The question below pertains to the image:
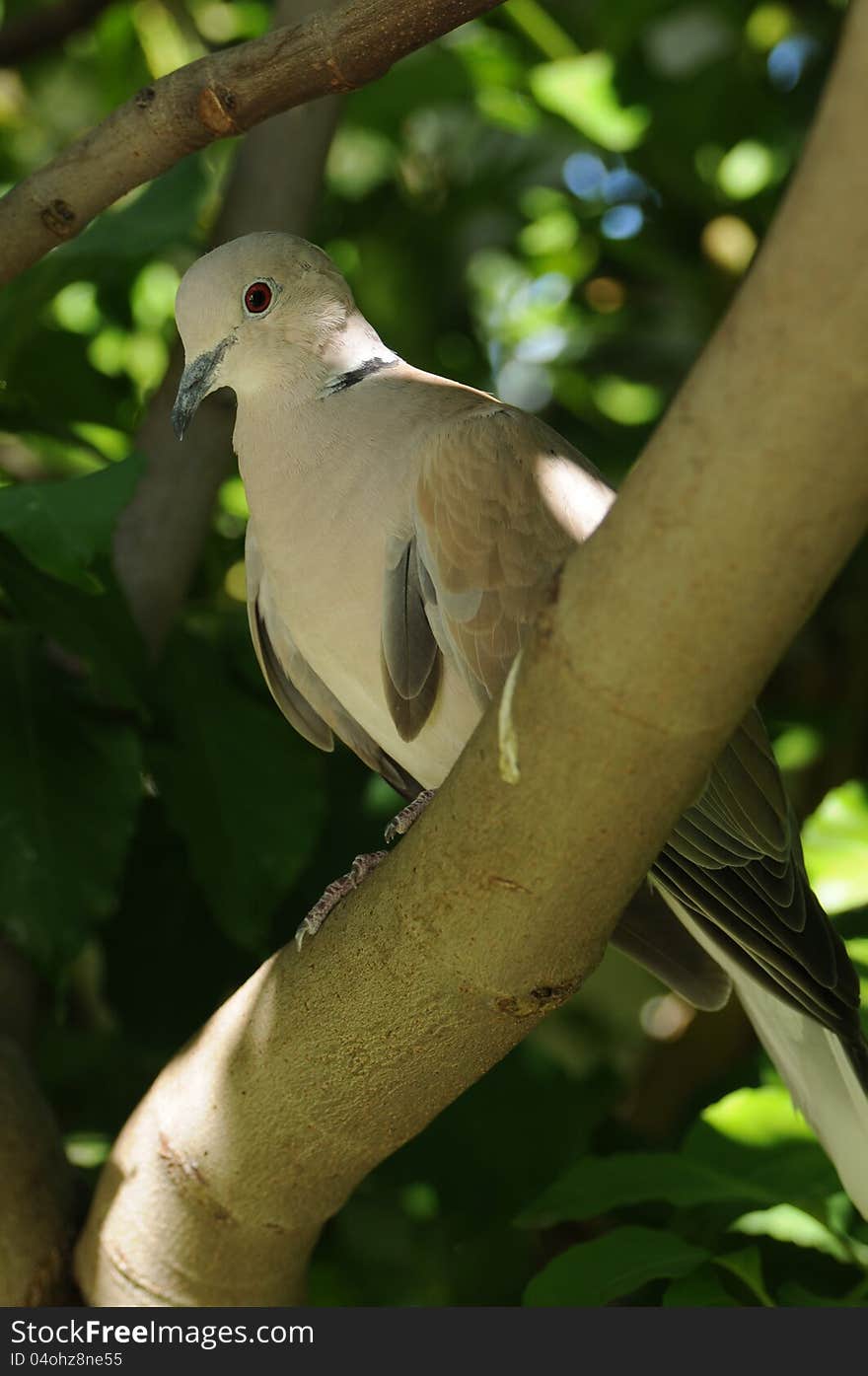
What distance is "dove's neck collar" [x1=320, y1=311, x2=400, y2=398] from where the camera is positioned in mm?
2012

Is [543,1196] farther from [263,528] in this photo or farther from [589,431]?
[589,431]

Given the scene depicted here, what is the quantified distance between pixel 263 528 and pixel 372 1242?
4.58ft

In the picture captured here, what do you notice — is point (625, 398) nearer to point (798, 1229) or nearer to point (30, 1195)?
point (798, 1229)

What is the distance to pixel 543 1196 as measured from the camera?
192 centimetres

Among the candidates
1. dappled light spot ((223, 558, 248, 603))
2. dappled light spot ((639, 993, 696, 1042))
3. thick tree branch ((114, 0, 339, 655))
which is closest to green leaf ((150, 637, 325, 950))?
thick tree branch ((114, 0, 339, 655))

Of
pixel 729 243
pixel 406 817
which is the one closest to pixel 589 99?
pixel 729 243

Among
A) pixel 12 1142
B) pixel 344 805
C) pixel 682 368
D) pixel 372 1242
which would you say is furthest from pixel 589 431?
pixel 12 1142

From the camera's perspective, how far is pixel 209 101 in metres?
1.60

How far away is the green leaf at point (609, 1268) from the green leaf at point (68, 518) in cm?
98

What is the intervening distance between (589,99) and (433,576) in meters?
1.45

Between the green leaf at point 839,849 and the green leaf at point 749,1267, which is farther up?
the green leaf at point 839,849

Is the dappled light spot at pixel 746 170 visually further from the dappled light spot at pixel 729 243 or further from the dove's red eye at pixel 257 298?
the dove's red eye at pixel 257 298

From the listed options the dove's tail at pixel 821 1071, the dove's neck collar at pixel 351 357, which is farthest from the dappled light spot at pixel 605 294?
the dove's tail at pixel 821 1071

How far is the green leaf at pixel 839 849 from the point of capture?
2215 millimetres
